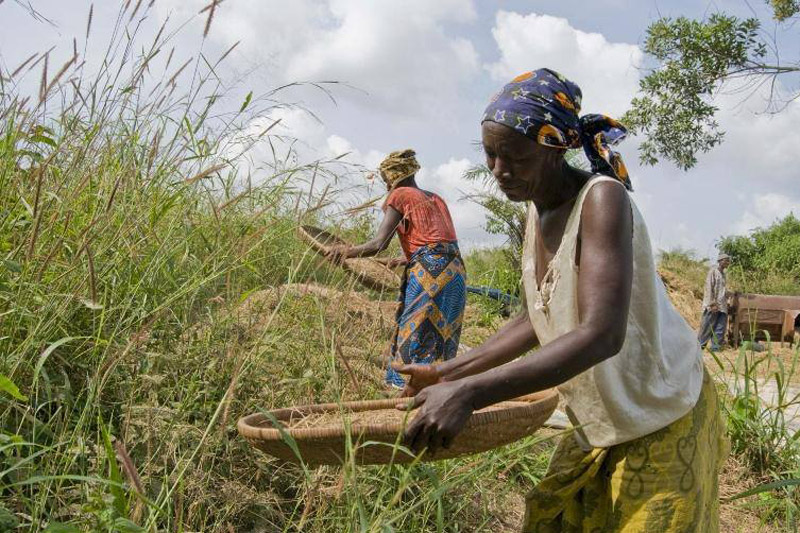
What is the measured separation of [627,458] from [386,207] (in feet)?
9.88

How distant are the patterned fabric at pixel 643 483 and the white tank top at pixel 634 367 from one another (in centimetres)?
5

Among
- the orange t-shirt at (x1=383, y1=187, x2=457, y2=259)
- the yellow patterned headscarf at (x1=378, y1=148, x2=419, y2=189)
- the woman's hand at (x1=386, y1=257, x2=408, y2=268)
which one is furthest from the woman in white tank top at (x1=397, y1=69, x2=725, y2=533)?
the yellow patterned headscarf at (x1=378, y1=148, x2=419, y2=189)

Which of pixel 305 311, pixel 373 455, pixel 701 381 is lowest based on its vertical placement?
pixel 373 455

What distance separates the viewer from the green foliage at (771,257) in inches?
674

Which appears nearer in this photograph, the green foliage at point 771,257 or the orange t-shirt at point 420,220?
the orange t-shirt at point 420,220

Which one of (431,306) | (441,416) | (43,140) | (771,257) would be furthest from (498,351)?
(771,257)

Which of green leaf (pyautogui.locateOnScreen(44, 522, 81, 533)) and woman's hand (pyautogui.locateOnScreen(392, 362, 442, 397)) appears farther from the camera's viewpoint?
woman's hand (pyautogui.locateOnScreen(392, 362, 442, 397))

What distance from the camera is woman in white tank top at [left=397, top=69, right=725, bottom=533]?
160 centimetres

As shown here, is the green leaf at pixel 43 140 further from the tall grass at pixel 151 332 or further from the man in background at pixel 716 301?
the man in background at pixel 716 301

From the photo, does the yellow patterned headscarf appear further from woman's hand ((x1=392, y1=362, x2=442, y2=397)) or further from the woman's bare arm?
the woman's bare arm

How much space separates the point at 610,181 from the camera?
166 cm

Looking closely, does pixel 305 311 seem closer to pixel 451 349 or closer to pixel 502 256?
pixel 451 349

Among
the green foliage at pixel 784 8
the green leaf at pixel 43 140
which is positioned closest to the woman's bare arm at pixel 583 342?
the green leaf at pixel 43 140

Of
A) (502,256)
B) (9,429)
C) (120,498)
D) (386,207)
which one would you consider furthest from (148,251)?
(502,256)
